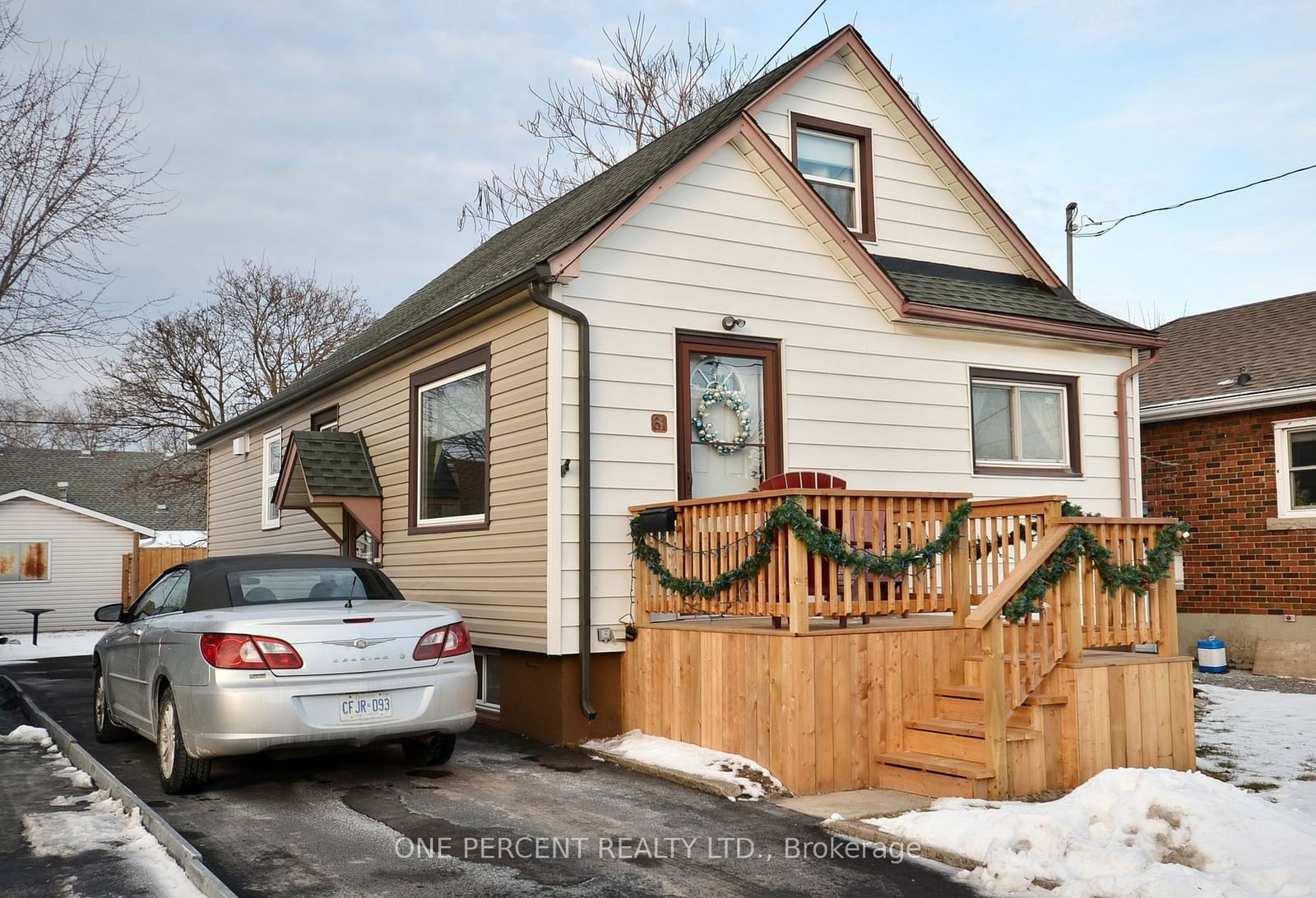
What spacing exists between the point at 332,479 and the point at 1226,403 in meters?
11.0

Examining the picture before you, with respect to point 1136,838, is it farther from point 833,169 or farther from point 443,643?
point 833,169

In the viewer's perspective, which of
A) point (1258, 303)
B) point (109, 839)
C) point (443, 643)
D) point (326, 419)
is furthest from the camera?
point (1258, 303)

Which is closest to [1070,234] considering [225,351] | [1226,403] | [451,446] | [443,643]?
[1226,403]

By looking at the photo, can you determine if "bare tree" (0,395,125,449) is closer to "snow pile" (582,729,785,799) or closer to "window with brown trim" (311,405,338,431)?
"window with brown trim" (311,405,338,431)

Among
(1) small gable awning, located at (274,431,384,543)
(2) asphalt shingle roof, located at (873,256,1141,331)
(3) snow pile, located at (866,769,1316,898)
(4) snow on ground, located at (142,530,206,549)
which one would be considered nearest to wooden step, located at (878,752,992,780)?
(3) snow pile, located at (866,769,1316,898)

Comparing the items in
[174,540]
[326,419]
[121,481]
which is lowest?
[174,540]

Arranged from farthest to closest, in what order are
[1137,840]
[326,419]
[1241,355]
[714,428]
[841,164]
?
[1241,355], [326,419], [841,164], [714,428], [1137,840]

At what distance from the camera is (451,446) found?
10.6m

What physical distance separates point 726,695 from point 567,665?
4.92ft

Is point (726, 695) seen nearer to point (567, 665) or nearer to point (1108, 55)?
point (567, 665)

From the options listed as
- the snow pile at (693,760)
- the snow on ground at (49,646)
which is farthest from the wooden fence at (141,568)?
the snow pile at (693,760)

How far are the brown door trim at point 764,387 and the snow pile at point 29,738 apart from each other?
5.39 m

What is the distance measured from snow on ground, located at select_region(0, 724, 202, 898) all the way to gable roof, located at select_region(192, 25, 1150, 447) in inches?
181

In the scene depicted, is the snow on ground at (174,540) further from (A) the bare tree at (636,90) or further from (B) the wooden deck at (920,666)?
(B) the wooden deck at (920,666)
